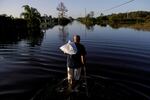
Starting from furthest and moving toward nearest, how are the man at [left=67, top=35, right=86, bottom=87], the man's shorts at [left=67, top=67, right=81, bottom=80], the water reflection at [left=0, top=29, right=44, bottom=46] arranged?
the water reflection at [left=0, top=29, right=44, bottom=46], the man's shorts at [left=67, top=67, right=81, bottom=80], the man at [left=67, top=35, right=86, bottom=87]

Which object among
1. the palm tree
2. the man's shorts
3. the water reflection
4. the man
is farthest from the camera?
the palm tree

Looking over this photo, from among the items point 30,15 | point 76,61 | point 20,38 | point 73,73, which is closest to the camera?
point 76,61

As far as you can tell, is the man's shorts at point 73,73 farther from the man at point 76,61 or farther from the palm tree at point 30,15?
the palm tree at point 30,15

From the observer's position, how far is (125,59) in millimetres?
19719

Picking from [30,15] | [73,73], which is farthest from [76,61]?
A: [30,15]

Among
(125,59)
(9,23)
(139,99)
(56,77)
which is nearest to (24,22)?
(9,23)

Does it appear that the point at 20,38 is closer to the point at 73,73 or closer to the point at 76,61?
the point at 73,73

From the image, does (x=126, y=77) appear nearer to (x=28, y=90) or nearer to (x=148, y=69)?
(x=148, y=69)

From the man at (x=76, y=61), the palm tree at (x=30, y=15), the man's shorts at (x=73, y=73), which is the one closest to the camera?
the man at (x=76, y=61)

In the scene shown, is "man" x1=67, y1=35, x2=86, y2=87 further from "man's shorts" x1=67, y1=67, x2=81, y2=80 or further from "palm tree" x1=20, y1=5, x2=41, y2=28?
"palm tree" x1=20, y1=5, x2=41, y2=28

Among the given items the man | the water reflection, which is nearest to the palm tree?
the water reflection

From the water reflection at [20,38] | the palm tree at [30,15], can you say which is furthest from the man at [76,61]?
the palm tree at [30,15]

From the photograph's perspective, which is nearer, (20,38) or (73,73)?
(73,73)

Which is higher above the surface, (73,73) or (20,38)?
(20,38)
